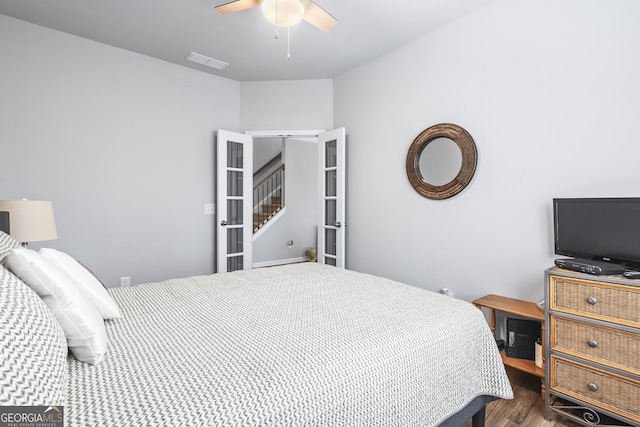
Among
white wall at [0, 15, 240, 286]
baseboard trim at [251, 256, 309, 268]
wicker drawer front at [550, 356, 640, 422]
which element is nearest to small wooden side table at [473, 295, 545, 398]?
wicker drawer front at [550, 356, 640, 422]

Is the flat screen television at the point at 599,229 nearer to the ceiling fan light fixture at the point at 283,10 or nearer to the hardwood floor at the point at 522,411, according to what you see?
the hardwood floor at the point at 522,411

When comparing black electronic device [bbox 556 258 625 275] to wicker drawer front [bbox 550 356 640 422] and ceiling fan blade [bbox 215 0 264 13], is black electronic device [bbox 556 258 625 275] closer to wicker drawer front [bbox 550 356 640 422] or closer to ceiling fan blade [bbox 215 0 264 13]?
wicker drawer front [bbox 550 356 640 422]

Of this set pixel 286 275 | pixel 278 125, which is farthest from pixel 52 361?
pixel 278 125

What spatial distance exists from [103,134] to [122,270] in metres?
1.41

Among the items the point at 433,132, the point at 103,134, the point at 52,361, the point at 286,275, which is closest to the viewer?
the point at 52,361

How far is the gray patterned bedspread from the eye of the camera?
83 centimetres

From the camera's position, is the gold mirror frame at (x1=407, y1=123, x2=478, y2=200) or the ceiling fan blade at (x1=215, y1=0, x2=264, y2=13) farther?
the gold mirror frame at (x1=407, y1=123, x2=478, y2=200)

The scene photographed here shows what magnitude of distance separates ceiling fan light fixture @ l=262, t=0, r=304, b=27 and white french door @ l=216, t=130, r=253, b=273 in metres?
2.01

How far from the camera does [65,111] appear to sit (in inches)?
120

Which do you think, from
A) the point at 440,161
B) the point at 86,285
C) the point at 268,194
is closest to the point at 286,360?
the point at 86,285

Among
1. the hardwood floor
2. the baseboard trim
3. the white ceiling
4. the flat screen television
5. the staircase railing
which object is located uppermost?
A: the white ceiling

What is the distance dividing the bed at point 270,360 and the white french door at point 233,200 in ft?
6.67

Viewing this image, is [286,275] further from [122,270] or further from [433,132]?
[122,270]

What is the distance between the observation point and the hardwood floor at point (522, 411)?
183 cm
